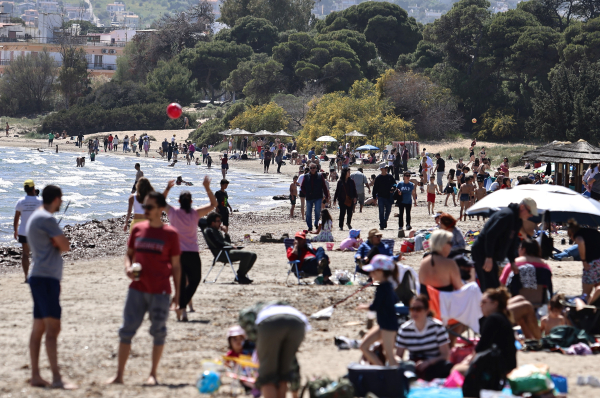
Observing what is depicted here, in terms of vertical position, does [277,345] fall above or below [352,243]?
above

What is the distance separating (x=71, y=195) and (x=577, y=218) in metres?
22.8

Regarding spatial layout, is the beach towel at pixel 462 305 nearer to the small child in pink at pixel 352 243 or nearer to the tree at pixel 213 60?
the small child in pink at pixel 352 243

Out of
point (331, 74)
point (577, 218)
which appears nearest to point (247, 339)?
point (577, 218)

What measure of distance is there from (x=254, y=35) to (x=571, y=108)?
47726 mm

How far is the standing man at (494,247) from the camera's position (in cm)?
716

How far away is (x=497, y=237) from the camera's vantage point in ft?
23.6

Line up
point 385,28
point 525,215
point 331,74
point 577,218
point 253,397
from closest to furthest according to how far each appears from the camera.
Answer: point 253,397, point 525,215, point 577,218, point 331,74, point 385,28

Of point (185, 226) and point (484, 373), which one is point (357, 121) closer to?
point (185, 226)

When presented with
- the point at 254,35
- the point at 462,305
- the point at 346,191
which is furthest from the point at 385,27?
the point at 462,305

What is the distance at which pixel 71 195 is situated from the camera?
1128 inches

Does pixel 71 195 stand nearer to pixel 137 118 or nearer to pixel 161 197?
pixel 161 197

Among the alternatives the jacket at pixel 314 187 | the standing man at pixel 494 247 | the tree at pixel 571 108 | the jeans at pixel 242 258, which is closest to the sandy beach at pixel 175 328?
the jeans at pixel 242 258

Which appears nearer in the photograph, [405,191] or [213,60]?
[405,191]

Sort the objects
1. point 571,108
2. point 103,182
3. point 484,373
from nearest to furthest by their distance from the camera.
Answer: point 484,373 → point 103,182 → point 571,108
